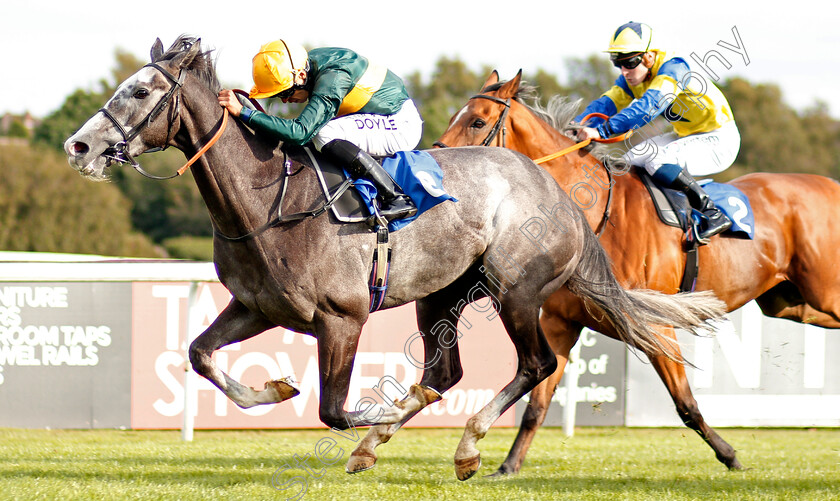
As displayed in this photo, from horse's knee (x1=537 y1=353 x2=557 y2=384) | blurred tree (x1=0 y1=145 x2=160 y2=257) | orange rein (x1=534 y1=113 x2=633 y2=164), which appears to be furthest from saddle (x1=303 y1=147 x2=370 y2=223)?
blurred tree (x1=0 y1=145 x2=160 y2=257)

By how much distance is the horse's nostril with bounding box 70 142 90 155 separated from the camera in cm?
331

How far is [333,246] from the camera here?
145 inches

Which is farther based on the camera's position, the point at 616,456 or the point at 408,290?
the point at 616,456

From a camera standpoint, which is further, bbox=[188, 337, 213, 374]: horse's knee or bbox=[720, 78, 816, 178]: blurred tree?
bbox=[720, 78, 816, 178]: blurred tree

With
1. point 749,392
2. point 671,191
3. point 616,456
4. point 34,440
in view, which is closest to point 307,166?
point 671,191

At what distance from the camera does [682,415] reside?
507 cm

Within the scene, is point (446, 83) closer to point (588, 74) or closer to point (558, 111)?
point (588, 74)

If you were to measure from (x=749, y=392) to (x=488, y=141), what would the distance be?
377cm

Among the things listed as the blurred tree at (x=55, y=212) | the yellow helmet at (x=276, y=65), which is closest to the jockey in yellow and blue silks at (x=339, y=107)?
the yellow helmet at (x=276, y=65)

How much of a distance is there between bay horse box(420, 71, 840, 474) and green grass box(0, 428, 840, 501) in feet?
1.38

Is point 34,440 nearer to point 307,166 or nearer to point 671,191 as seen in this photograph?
point 307,166

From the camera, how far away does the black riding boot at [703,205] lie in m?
4.98

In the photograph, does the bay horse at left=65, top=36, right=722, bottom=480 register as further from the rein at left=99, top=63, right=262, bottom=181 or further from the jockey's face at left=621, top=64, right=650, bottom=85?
the jockey's face at left=621, top=64, right=650, bottom=85

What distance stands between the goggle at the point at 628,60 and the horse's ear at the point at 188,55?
2.46 meters
